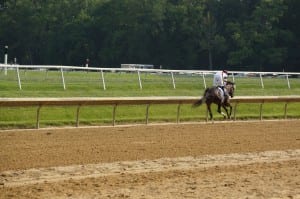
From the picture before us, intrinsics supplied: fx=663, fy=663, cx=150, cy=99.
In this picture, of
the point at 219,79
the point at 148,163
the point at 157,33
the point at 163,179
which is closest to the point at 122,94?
the point at 219,79

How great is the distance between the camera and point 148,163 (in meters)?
11.2

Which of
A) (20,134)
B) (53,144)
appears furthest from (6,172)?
(20,134)

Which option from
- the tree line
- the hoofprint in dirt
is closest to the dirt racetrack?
the hoofprint in dirt

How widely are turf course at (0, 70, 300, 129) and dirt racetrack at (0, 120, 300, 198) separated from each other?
6.24 feet

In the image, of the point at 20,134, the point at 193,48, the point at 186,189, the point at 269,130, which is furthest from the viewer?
the point at 193,48

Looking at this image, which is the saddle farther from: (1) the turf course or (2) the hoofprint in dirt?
(2) the hoofprint in dirt

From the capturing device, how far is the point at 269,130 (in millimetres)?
18281

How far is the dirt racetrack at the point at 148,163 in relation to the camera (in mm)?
8578

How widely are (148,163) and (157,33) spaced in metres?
66.3

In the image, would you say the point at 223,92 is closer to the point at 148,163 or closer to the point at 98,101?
the point at 98,101

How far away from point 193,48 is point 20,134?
192ft

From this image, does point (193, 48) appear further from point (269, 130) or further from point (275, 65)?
point (269, 130)

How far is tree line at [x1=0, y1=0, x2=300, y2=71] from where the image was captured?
216 ft

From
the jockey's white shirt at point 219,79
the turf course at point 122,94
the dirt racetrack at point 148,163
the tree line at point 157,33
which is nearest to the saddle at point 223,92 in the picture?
the jockey's white shirt at point 219,79
